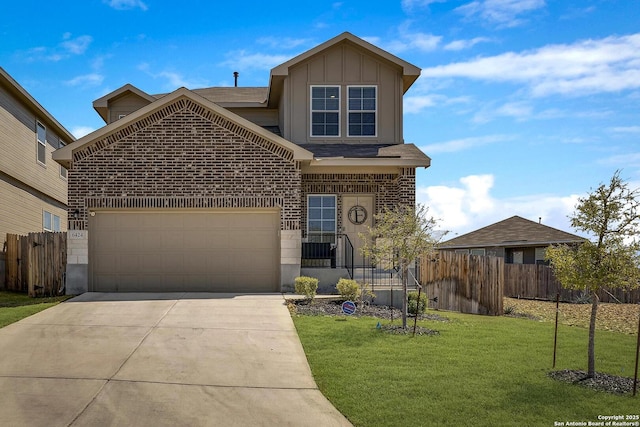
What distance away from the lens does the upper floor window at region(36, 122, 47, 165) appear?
24172mm

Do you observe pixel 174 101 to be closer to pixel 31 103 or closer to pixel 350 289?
pixel 350 289

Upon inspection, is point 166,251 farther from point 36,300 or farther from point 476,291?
point 476,291

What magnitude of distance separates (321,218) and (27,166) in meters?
11.9

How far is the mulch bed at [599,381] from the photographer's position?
25.5 ft

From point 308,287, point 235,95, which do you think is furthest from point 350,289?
point 235,95

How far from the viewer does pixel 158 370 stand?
27.8 ft

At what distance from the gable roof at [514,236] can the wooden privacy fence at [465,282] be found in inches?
453

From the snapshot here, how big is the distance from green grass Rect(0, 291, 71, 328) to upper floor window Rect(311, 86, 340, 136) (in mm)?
9365

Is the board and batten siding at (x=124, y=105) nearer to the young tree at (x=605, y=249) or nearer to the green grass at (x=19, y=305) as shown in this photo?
the green grass at (x=19, y=305)

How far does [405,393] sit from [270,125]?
16359 millimetres

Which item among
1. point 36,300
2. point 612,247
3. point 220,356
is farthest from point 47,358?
point 612,247

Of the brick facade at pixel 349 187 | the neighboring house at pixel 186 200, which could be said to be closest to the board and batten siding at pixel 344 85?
the brick facade at pixel 349 187

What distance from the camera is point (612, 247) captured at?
8.32 m

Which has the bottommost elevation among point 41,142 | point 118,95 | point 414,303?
point 414,303
